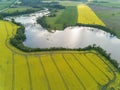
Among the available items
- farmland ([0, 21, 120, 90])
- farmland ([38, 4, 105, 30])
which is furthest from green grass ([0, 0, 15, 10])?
farmland ([0, 21, 120, 90])

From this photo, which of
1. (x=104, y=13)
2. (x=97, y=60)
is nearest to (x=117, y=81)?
(x=97, y=60)

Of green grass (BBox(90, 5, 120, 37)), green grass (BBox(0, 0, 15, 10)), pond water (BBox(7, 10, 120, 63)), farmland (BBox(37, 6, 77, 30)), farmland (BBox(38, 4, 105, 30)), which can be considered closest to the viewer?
pond water (BBox(7, 10, 120, 63))

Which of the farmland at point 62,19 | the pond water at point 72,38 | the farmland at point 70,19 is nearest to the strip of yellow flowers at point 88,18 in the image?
the farmland at point 70,19

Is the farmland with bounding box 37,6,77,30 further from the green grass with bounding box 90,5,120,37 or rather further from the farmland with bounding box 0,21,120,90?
the farmland with bounding box 0,21,120,90

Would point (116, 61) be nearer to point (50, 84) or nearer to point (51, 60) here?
point (51, 60)

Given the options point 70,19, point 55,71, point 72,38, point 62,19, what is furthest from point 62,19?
point 55,71

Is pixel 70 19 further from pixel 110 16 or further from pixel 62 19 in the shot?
pixel 110 16

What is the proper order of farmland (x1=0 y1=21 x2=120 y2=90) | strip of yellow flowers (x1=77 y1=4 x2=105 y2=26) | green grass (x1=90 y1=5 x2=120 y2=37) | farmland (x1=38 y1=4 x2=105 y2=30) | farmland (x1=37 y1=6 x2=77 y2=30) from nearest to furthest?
farmland (x1=0 y1=21 x2=120 y2=90) → green grass (x1=90 y1=5 x2=120 y2=37) → farmland (x1=37 y1=6 x2=77 y2=30) → farmland (x1=38 y1=4 x2=105 y2=30) → strip of yellow flowers (x1=77 y1=4 x2=105 y2=26)
